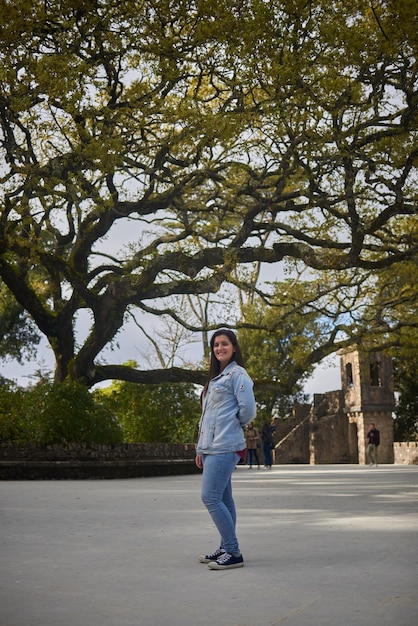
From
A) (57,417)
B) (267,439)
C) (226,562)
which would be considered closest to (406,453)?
(267,439)

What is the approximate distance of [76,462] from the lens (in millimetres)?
19000

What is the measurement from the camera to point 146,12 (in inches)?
647

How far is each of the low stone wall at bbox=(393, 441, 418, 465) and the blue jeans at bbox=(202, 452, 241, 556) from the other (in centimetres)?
3574

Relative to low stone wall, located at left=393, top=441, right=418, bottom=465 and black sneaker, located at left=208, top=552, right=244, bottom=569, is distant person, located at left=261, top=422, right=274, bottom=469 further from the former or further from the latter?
black sneaker, located at left=208, top=552, right=244, bottom=569

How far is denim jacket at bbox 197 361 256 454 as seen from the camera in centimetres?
539

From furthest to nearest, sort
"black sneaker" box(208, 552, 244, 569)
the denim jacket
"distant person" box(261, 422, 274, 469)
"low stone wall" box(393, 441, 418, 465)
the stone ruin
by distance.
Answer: the stone ruin < "low stone wall" box(393, 441, 418, 465) < "distant person" box(261, 422, 274, 469) < the denim jacket < "black sneaker" box(208, 552, 244, 569)

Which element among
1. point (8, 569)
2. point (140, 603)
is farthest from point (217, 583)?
point (8, 569)

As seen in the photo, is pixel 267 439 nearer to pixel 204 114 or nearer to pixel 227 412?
pixel 204 114

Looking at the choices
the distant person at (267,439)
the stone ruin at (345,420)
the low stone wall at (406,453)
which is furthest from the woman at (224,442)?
the stone ruin at (345,420)

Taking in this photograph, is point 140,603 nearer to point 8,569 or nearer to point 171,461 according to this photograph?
point 8,569

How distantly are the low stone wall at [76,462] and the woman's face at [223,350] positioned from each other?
13.5m

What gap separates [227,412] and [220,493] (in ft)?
1.85

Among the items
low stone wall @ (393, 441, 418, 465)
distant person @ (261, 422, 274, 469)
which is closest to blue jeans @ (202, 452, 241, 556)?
distant person @ (261, 422, 274, 469)

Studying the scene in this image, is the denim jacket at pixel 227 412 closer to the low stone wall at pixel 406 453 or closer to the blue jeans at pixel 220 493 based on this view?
the blue jeans at pixel 220 493
